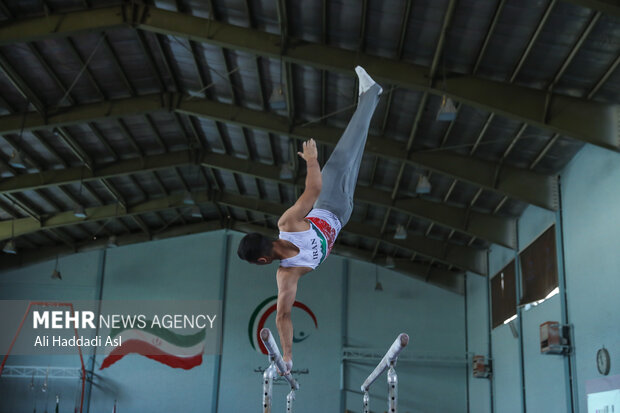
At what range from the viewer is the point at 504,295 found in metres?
16.6

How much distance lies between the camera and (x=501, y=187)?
13.2m

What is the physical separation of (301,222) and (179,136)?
13.1m

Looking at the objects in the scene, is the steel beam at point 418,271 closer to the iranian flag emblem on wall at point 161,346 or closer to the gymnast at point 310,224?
the iranian flag emblem on wall at point 161,346

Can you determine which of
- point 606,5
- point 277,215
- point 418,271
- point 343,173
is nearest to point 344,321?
point 418,271

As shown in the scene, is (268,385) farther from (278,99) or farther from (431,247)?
(431,247)

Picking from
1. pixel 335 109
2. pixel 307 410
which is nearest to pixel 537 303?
pixel 335 109

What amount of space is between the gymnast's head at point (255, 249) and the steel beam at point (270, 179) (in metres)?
A: 12.6

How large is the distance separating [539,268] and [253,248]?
1102 cm

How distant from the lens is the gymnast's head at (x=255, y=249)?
3785 millimetres

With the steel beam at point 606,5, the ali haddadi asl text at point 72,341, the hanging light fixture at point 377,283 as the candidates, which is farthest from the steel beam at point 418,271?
the steel beam at point 606,5

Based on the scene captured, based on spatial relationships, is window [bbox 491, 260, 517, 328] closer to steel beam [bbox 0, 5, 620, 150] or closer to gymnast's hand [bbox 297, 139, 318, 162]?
steel beam [bbox 0, 5, 620, 150]

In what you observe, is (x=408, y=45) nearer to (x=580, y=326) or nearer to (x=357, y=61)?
(x=357, y=61)

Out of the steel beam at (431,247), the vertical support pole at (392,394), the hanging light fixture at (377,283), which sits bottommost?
the vertical support pole at (392,394)

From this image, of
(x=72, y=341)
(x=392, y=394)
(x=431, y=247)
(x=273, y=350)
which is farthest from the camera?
(x=72, y=341)
